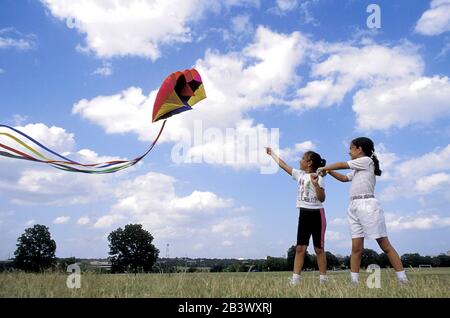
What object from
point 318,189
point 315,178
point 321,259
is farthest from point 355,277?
point 315,178

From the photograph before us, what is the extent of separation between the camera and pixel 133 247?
59.5m

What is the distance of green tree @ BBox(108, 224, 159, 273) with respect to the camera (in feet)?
191

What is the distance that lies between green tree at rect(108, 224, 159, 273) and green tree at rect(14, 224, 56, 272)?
818 cm

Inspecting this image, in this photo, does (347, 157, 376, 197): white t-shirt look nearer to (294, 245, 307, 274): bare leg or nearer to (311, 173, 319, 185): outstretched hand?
(311, 173, 319, 185): outstretched hand

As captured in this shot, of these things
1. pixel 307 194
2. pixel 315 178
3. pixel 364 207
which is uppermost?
pixel 315 178

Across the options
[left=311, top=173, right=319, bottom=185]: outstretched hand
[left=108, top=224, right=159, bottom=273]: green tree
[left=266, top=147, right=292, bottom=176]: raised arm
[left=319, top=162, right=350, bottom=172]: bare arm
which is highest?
[left=266, top=147, right=292, bottom=176]: raised arm

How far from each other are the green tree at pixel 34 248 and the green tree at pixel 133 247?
8.18 metres

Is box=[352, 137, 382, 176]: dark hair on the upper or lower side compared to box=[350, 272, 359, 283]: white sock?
upper

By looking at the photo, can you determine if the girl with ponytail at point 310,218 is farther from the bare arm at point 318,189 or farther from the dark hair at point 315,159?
the dark hair at point 315,159

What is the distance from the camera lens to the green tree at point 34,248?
51.9 m

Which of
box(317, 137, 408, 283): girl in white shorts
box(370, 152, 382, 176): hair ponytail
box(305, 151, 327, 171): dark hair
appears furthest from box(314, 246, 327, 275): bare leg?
box(370, 152, 382, 176): hair ponytail

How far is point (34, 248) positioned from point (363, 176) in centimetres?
5485

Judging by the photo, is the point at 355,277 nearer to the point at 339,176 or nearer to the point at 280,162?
the point at 339,176
